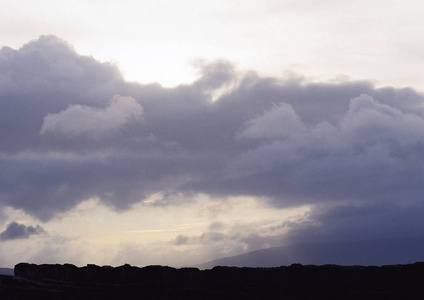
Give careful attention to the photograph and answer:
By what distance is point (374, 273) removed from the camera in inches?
1292

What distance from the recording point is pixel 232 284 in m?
37.0

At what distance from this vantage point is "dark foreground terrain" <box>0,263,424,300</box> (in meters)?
31.9

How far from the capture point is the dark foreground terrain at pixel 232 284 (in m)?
31.9

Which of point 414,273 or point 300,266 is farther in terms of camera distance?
point 300,266

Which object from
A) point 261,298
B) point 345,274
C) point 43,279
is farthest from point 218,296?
point 43,279

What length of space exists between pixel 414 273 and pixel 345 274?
4.19m

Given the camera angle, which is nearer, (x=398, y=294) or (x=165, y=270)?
(x=398, y=294)

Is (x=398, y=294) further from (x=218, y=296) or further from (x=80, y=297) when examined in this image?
(x=80, y=297)

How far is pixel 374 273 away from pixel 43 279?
32269 mm

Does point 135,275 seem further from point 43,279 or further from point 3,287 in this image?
point 43,279

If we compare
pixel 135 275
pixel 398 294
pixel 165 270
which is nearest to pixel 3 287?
pixel 135 275

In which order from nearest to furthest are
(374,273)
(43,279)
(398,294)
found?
1. (398,294)
2. (374,273)
3. (43,279)

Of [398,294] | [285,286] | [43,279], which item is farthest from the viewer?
[43,279]

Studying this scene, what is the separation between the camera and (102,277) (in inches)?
1740
